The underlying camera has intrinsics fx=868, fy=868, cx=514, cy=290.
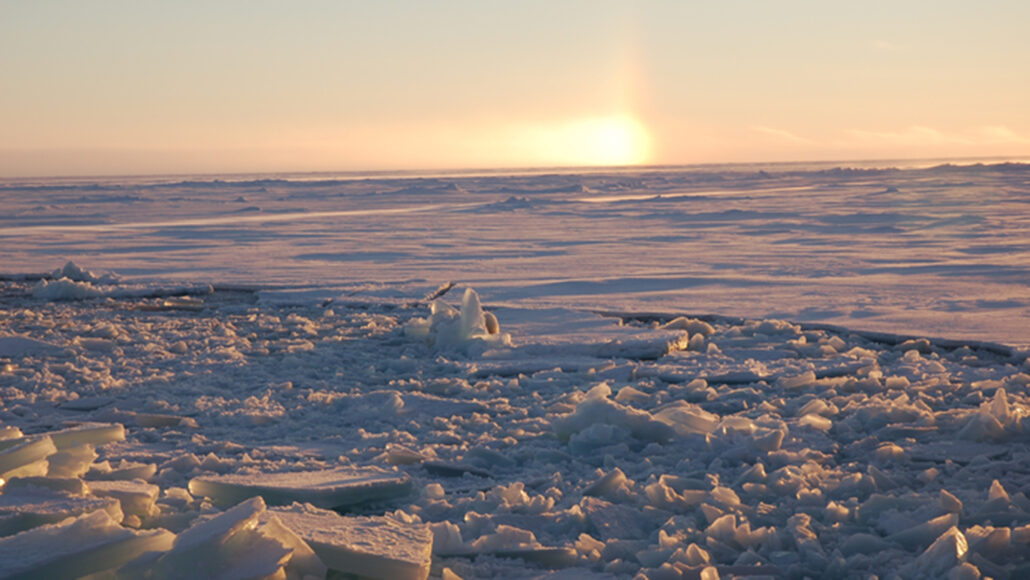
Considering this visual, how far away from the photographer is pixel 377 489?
99.1 inches

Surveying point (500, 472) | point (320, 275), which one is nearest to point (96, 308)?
point (320, 275)

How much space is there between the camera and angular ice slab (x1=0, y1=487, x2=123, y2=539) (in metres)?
1.98

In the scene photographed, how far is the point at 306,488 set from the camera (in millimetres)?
2443

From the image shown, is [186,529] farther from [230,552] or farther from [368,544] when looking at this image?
[368,544]

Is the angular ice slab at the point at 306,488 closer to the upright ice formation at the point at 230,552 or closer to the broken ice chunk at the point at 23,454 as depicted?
the broken ice chunk at the point at 23,454

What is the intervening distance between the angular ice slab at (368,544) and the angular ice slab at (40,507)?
1.39 feet

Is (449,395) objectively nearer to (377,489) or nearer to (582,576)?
(377,489)

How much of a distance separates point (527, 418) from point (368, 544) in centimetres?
163

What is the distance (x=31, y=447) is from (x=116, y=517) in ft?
1.82

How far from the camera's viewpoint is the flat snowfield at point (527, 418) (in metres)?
2.11

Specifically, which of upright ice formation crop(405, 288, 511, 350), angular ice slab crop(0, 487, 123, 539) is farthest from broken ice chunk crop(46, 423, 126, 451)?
upright ice formation crop(405, 288, 511, 350)

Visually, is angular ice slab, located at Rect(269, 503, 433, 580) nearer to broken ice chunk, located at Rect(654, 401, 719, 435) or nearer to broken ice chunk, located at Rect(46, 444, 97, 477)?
broken ice chunk, located at Rect(46, 444, 97, 477)

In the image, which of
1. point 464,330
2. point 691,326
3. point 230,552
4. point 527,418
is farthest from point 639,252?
point 230,552

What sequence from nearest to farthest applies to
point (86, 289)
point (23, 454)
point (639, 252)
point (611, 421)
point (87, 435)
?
point (23, 454) → point (87, 435) → point (611, 421) → point (86, 289) → point (639, 252)
